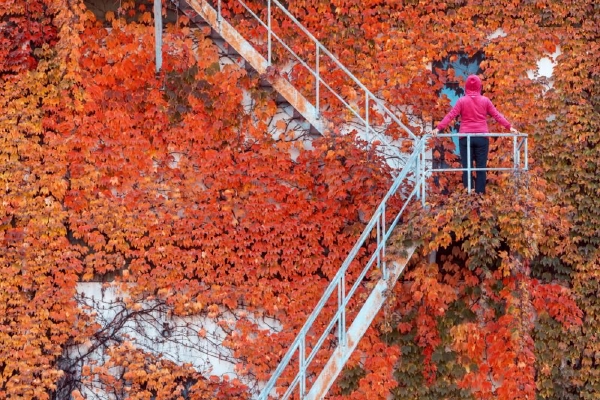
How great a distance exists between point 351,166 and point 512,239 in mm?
2649

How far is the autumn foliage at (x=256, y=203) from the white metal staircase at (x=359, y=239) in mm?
263

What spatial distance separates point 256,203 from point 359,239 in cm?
177

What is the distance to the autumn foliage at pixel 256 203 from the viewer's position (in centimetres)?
1263

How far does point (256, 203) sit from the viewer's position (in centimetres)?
1308

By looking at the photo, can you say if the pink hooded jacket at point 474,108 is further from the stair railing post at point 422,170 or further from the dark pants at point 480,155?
the stair railing post at point 422,170

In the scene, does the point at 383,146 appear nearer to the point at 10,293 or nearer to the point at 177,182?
the point at 177,182

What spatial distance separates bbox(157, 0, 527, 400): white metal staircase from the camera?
449 inches

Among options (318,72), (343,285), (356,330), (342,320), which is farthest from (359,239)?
(318,72)

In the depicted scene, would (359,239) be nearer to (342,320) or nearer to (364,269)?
(364,269)

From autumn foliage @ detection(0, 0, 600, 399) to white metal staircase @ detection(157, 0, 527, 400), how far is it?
263 millimetres

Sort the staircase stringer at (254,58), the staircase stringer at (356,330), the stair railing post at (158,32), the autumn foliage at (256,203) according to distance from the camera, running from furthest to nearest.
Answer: the stair railing post at (158,32) → the staircase stringer at (254,58) → the autumn foliage at (256,203) → the staircase stringer at (356,330)

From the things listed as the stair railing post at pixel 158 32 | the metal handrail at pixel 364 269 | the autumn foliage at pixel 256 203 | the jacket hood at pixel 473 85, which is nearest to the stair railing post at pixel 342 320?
the metal handrail at pixel 364 269

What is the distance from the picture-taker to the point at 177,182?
43.2 ft

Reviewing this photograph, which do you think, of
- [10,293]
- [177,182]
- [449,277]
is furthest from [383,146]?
[10,293]
